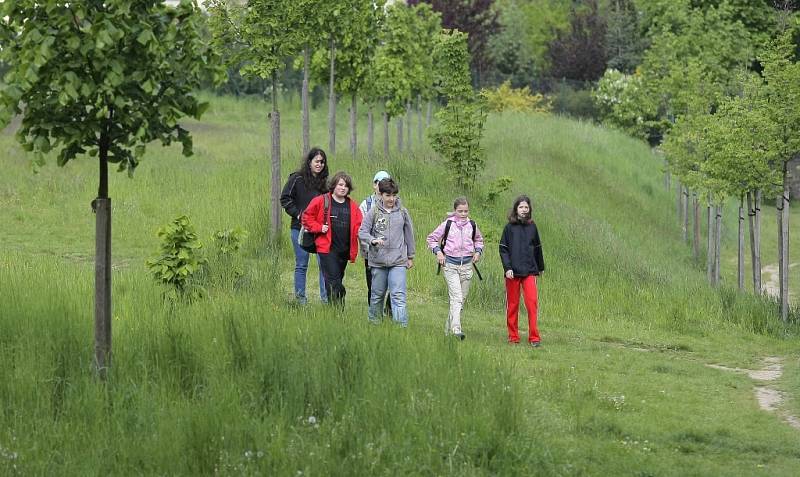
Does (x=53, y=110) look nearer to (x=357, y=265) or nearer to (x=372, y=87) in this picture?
(x=357, y=265)

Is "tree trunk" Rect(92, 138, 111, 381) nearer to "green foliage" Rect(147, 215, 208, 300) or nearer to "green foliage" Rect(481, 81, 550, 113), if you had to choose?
"green foliage" Rect(147, 215, 208, 300)

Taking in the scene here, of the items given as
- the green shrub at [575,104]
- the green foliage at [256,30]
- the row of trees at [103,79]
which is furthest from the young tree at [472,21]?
the row of trees at [103,79]

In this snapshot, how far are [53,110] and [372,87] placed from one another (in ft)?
84.6

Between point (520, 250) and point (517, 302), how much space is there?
2.24ft

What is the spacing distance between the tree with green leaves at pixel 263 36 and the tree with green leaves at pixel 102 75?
35.3ft

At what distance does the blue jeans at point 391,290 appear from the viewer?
45.4 ft

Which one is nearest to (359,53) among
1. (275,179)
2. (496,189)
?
(496,189)

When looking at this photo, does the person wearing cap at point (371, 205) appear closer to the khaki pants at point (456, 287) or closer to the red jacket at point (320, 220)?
the red jacket at point (320, 220)

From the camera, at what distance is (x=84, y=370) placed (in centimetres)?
1008

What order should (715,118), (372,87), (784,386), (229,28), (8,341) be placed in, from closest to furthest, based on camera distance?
(8,341) < (784,386) < (229,28) < (715,118) < (372,87)

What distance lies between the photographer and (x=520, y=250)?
1492 cm

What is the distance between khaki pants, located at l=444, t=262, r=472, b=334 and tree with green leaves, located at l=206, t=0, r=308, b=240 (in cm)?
619

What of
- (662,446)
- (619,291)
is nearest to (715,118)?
(619,291)

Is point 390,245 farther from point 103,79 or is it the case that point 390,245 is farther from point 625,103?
point 625,103
